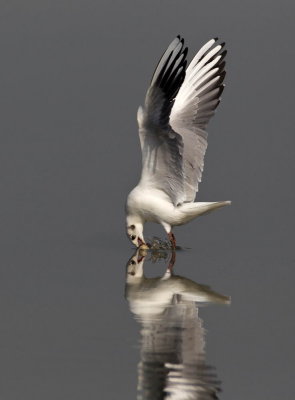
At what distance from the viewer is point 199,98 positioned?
42.8 feet

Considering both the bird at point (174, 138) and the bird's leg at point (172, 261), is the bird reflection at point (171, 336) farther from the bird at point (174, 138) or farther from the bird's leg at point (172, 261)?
the bird at point (174, 138)

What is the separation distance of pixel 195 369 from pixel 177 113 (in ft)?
21.1

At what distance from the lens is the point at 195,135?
1270cm

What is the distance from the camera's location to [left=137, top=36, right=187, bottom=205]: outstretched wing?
10578mm

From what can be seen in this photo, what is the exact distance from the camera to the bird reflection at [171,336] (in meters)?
6.42

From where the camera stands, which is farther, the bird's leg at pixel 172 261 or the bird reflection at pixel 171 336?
the bird's leg at pixel 172 261

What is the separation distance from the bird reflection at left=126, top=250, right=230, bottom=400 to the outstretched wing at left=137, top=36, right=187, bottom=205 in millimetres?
1350

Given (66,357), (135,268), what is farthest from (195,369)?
(135,268)

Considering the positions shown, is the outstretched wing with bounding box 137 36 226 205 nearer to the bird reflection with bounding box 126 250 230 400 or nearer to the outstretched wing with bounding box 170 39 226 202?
the outstretched wing with bounding box 170 39 226 202

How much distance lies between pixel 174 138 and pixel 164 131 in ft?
0.55

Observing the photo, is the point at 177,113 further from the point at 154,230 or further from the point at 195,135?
the point at 154,230

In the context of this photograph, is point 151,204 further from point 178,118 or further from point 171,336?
point 171,336

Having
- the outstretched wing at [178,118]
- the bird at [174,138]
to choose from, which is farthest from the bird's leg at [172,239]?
the outstretched wing at [178,118]

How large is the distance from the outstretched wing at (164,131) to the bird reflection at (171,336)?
4.43 feet
